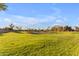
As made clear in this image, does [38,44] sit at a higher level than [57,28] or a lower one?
lower

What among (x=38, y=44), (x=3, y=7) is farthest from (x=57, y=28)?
(x=3, y=7)

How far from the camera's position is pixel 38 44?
5.83 ft

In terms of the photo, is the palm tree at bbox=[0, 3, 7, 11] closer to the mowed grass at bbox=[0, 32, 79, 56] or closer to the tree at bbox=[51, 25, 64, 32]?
the mowed grass at bbox=[0, 32, 79, 56]

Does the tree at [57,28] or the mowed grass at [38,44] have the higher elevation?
the tree at [57,28]

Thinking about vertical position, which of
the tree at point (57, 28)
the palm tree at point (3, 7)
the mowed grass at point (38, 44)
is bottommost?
the mowed grass at point (38, 44)

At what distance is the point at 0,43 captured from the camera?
69.6 inches

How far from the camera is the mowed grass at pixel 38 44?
1.76 metres

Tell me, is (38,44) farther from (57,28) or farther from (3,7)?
(3,7)

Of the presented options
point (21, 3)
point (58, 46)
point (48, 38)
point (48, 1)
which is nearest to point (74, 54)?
point (58, 46)

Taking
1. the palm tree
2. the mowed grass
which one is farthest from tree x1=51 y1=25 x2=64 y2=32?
the palm tree

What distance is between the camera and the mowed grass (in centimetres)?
176

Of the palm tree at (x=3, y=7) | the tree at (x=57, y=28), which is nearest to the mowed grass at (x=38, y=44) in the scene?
the tree at (x=57, y=28)

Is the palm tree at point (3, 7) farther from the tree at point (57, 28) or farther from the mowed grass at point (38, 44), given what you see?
the tree at point (57, 28)

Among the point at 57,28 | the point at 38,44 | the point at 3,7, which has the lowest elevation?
the point at 38,44
